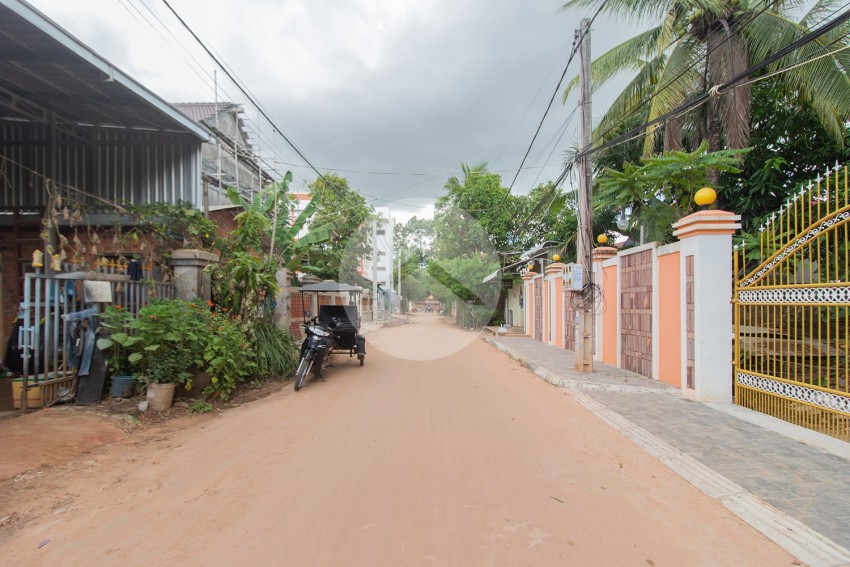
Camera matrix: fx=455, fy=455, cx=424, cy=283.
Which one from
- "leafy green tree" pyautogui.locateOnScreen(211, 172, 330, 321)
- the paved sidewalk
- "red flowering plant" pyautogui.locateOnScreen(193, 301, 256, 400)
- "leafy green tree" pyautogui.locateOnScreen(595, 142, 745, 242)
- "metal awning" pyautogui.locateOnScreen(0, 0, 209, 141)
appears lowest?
the paved sidewalk

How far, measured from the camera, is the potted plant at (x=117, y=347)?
5.98 m

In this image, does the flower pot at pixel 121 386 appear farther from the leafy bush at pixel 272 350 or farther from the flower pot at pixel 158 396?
the leafy bush at pixel 272 350

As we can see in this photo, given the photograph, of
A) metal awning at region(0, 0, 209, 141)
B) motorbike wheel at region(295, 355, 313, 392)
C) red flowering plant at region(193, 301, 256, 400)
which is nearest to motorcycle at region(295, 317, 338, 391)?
motorbike wheel at region(295, 355, 313, 392)

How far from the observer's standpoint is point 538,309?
1841 centimetres

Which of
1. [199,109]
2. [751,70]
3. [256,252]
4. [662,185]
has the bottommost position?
[256,252]

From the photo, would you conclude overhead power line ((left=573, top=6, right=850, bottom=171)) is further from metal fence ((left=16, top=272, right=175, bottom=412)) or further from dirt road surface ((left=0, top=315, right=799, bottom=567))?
metal fence ((left=16, top=272, right=175, bottom=412))

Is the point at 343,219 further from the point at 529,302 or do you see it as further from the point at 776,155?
the point at 776,155

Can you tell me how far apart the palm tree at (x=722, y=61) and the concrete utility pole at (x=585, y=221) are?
3.11ft

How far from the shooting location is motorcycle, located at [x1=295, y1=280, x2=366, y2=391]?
323 inches

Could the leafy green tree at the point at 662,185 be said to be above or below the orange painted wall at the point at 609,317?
above

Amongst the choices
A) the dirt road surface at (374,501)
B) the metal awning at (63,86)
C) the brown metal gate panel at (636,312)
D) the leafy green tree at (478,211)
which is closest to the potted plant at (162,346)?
the dirt road surface at (374,501)

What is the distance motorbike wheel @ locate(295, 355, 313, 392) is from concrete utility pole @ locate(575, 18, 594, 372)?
5.22 metres

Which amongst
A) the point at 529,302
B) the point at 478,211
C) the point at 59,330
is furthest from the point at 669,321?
the point at 478,211

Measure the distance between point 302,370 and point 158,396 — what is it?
7.85 feet
